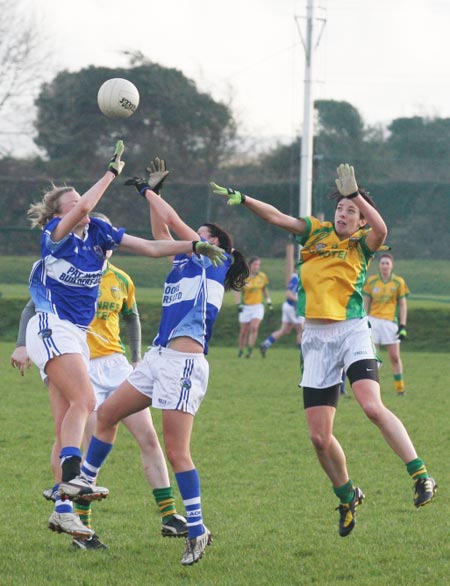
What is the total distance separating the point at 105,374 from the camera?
7246 mm

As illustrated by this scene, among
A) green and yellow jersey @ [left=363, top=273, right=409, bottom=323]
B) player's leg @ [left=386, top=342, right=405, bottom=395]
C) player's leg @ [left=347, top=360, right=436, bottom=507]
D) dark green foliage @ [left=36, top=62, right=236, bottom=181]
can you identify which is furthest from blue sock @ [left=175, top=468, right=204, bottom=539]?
dark green foliage @ [left=36, top=62, right=236, bottom=181]

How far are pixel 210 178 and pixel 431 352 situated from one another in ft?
52.4

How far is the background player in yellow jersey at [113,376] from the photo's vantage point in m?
6.43

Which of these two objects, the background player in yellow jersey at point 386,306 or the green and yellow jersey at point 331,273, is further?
the background player in yellow jersey at point 386,306

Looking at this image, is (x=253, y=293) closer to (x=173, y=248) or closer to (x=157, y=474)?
(x=157, y=474)

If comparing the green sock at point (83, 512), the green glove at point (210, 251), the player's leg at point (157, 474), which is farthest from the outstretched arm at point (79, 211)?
the green sock at point (83, 512)

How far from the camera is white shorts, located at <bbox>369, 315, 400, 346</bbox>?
15594 millimetres

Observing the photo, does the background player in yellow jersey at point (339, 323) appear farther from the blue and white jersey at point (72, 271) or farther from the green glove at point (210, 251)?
the blue and white jersey at point (72, 271)

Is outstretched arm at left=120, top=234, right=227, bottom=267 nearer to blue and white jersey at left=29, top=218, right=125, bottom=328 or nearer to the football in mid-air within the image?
blue and white jersey at left=29, top=218, right=125, bottom=328

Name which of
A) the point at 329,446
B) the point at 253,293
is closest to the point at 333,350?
the point at 329,446

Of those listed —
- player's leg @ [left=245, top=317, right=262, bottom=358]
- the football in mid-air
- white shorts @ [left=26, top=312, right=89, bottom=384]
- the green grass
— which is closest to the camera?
white shorts @ [left=26, top=312, right=89, bottom=384]

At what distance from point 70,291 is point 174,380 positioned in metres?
0.86

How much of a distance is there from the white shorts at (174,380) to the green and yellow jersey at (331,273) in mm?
923

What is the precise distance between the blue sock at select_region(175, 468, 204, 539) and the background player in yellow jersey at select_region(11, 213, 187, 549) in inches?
19.2
